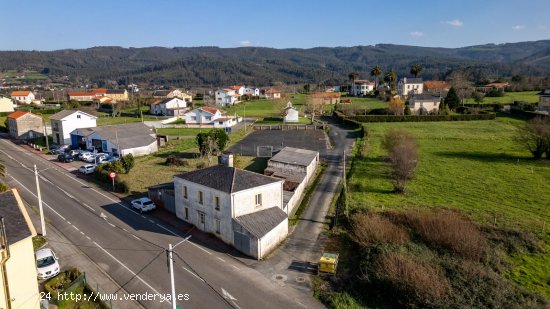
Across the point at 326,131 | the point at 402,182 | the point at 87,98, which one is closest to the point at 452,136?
the point at 326,131

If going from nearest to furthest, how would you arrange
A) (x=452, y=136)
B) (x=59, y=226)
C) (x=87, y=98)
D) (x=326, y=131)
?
(x=59, y=226)
(x=452, y=136)
(x=326, y=131)
(x=87, y=98)

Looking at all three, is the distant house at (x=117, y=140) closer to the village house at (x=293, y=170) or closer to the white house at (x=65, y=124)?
the white house at (x=65, y=124)

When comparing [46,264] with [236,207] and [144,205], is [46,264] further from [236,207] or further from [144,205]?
[236,207]

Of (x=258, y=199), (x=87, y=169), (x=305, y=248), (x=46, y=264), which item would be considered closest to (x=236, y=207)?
(x=258, y=199)

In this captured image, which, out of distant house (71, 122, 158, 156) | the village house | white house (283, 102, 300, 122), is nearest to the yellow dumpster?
the village house

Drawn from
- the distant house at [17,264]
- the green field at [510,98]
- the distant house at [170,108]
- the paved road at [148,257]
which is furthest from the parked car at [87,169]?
the green field at [510,98]

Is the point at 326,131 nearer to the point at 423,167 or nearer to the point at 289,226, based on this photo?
the point at 423,167

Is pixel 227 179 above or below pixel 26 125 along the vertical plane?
below
